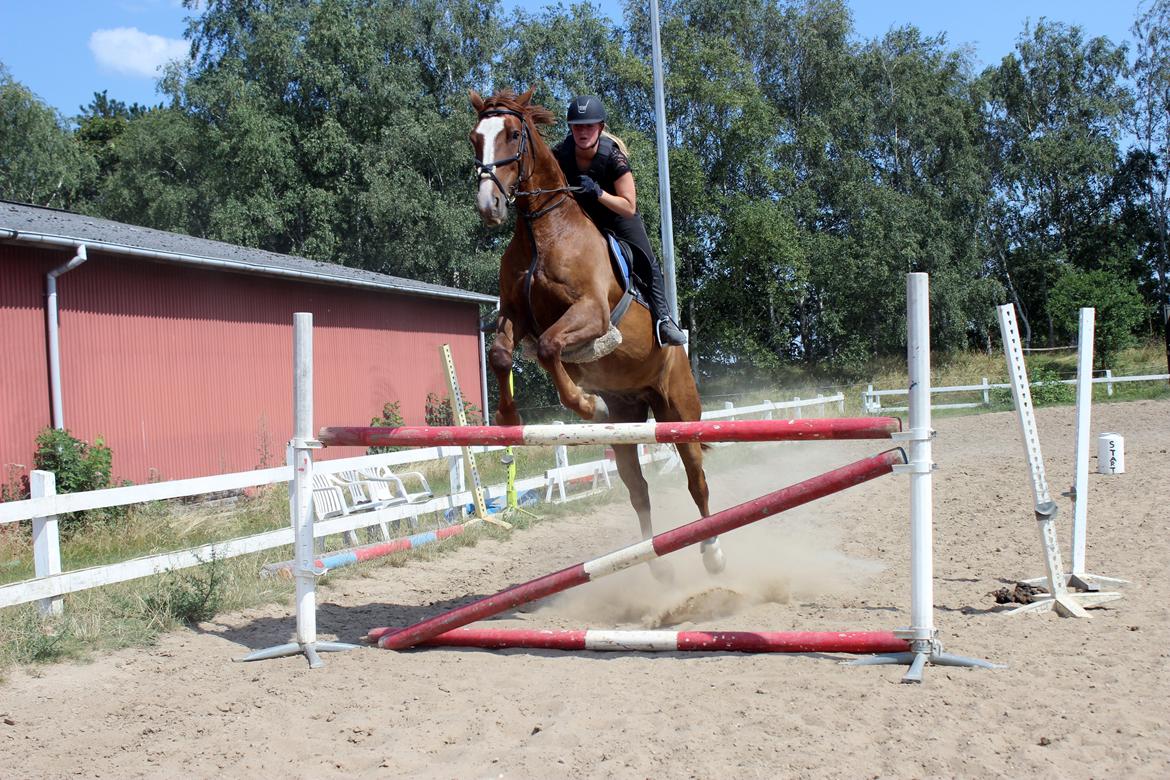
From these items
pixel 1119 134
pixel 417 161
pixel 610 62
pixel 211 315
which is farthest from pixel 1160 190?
pixel 211 315

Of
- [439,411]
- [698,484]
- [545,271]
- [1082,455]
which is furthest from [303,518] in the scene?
[439,411]

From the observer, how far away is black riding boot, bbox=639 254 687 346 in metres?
5.62

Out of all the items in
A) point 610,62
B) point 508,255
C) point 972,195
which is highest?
point 610,62

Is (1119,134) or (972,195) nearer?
(972,195)

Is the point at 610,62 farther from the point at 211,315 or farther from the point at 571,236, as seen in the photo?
the point at 571,236

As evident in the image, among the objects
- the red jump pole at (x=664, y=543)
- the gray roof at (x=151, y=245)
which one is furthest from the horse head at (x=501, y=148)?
the gray roof at (x=151, y=245)

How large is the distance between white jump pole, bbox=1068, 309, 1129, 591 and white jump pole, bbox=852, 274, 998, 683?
1.91m

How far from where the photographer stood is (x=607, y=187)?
18.4ft

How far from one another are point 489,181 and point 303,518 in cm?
209

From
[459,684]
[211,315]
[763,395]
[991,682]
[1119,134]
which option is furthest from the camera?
[1119,134]

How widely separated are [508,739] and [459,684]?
777mm

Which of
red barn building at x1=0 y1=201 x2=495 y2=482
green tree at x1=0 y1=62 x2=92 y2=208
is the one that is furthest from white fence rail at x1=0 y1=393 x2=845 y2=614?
green tree at x1=0 y1=62 x2=92 y2=208

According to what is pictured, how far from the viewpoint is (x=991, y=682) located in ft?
12.3

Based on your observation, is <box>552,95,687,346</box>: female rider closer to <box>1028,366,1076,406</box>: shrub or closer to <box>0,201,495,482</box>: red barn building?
<box>0,201,495,482</box>: red barn building
